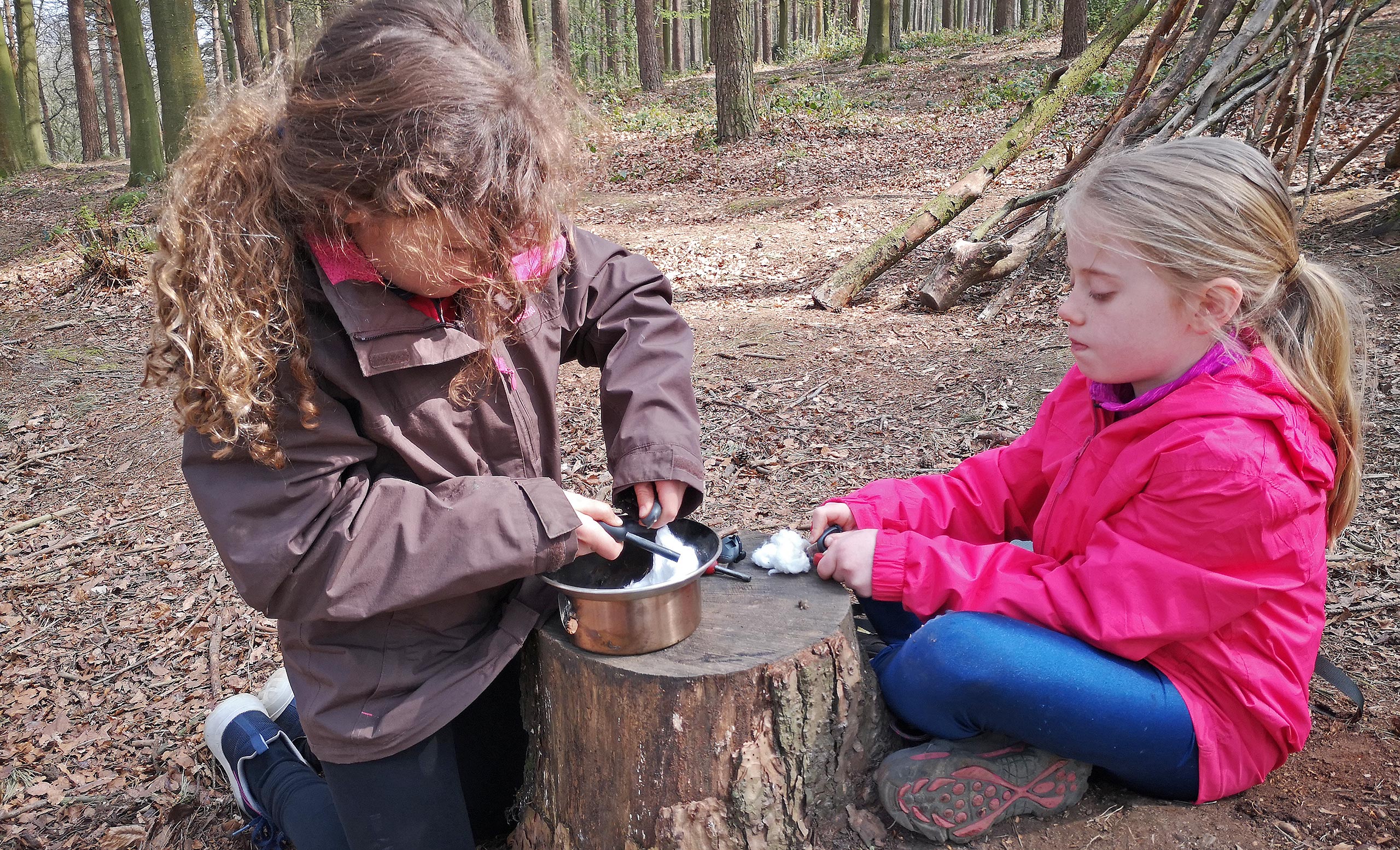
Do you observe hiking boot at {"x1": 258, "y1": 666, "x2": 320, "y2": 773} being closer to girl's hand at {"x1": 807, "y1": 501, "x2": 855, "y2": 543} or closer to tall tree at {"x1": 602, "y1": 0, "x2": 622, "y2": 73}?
girl's hand at {"x1": 807, "y1": 501, "x2": 855, "y2": 543}

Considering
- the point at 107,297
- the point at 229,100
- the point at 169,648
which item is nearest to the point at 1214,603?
the point at 229,100

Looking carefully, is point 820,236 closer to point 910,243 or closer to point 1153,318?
point 910,243

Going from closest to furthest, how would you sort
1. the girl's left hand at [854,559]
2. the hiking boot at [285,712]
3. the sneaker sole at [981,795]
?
the sneaker sole at [981,795] → the girl's left hand at [854,559] → the hiking boot at [285,712]

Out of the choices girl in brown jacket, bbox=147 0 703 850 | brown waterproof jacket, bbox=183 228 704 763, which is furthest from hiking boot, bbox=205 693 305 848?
brown waterproof jacket, bbox=183 228 704 763

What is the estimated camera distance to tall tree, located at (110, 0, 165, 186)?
37.8 feet

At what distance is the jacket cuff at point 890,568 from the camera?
2021mm

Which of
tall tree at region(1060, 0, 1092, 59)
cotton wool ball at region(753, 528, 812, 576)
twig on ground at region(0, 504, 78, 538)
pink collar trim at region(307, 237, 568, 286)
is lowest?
twig on ground at region(0, 504, 78, 538)

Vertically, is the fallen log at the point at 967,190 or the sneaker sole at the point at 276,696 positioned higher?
the fallen log at the point at 967,190

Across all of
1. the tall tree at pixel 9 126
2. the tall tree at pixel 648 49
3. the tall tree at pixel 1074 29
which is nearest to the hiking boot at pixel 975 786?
the tall tree at pixel 1074 29

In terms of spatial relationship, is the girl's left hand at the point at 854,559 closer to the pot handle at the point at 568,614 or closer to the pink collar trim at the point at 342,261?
the pot handle at the point at 568,614

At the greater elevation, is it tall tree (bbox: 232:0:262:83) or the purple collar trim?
tall tree (bbox: 232:0:262:83)

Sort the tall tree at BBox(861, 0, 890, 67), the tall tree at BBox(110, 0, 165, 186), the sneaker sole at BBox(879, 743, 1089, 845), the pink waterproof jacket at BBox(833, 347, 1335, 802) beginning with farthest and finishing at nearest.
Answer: the tall tree at BBox(861, 0, 890, 67) → the tall tree at BBox(110, 0, 165, 186) → the sneaker sole at BBox(879, 743, 1089, 845) → the pink waterproof jacket at BBox(833, 347, 1335, 802)

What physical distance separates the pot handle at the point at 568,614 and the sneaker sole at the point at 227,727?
1250 mm

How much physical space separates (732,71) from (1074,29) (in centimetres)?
728
